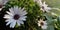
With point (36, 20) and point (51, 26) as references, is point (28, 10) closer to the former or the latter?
point (36, 20)

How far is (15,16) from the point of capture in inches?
27.1

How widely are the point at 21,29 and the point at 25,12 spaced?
9cm

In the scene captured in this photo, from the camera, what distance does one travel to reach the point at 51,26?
0.87 metres

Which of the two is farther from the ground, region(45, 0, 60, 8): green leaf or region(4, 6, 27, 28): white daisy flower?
region(4, 6, 27, 28): white daisy flower

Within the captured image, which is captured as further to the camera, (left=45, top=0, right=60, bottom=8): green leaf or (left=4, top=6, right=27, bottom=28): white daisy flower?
(left=45, top=0, right=60, bottom=8): green leaf

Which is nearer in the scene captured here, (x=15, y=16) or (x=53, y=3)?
(x=15, y=16)

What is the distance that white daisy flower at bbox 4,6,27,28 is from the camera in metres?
0.66

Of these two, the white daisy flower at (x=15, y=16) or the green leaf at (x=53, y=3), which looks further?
the green leaf at (x=53, y=3)

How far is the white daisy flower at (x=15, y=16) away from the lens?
2.18 ft

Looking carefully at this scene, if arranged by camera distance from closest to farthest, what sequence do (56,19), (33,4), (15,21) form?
(15,21)
(33,4)
(56,19)

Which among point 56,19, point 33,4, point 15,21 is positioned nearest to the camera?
point 15,21

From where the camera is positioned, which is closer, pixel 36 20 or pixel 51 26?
pixel 36 20

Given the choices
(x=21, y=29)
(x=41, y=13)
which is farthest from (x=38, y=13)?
(x=21, y=29)

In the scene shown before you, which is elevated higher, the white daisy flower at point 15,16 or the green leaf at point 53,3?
the white daisy flower at point 15,16
